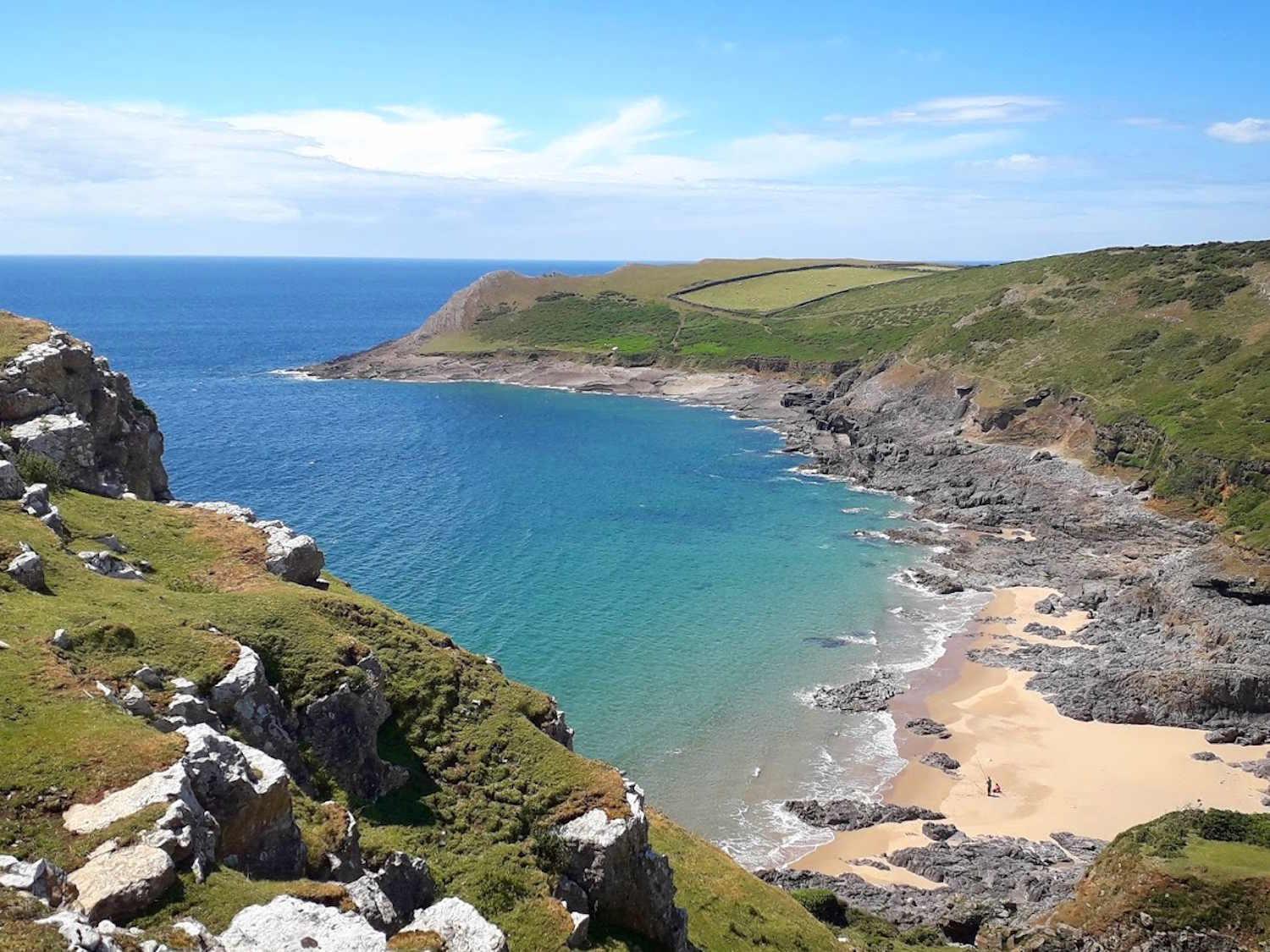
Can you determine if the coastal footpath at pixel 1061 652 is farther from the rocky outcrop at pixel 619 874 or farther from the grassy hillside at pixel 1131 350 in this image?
the rocky outcrop at pixel 619 874

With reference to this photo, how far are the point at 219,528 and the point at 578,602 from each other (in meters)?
37.6

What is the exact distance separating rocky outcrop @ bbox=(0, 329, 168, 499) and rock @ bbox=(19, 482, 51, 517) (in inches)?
172

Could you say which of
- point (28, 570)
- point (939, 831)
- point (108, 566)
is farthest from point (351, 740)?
point (939, 831)

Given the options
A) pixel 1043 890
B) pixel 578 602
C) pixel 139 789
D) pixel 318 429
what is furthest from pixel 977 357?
pixel 139 789

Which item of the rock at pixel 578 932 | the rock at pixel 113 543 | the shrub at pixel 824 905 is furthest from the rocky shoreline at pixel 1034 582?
the rock at pixel 113 543

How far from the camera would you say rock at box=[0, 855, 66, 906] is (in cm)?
1453

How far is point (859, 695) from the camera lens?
5866cm

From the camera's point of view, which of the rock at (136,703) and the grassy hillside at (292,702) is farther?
the rock at (136,703)

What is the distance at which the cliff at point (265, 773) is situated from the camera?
1639cm

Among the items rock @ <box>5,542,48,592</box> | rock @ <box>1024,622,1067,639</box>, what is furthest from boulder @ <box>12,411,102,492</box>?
rock @ <box>1024,622,1067,639</box>

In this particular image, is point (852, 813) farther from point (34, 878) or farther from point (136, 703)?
point (34, 878)

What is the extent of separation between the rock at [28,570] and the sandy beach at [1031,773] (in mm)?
31920

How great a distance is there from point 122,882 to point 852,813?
122 ft

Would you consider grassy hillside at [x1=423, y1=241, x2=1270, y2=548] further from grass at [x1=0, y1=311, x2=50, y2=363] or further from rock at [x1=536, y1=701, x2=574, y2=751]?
grass at [x1=0, y1=311, x2=50, y2=363]
